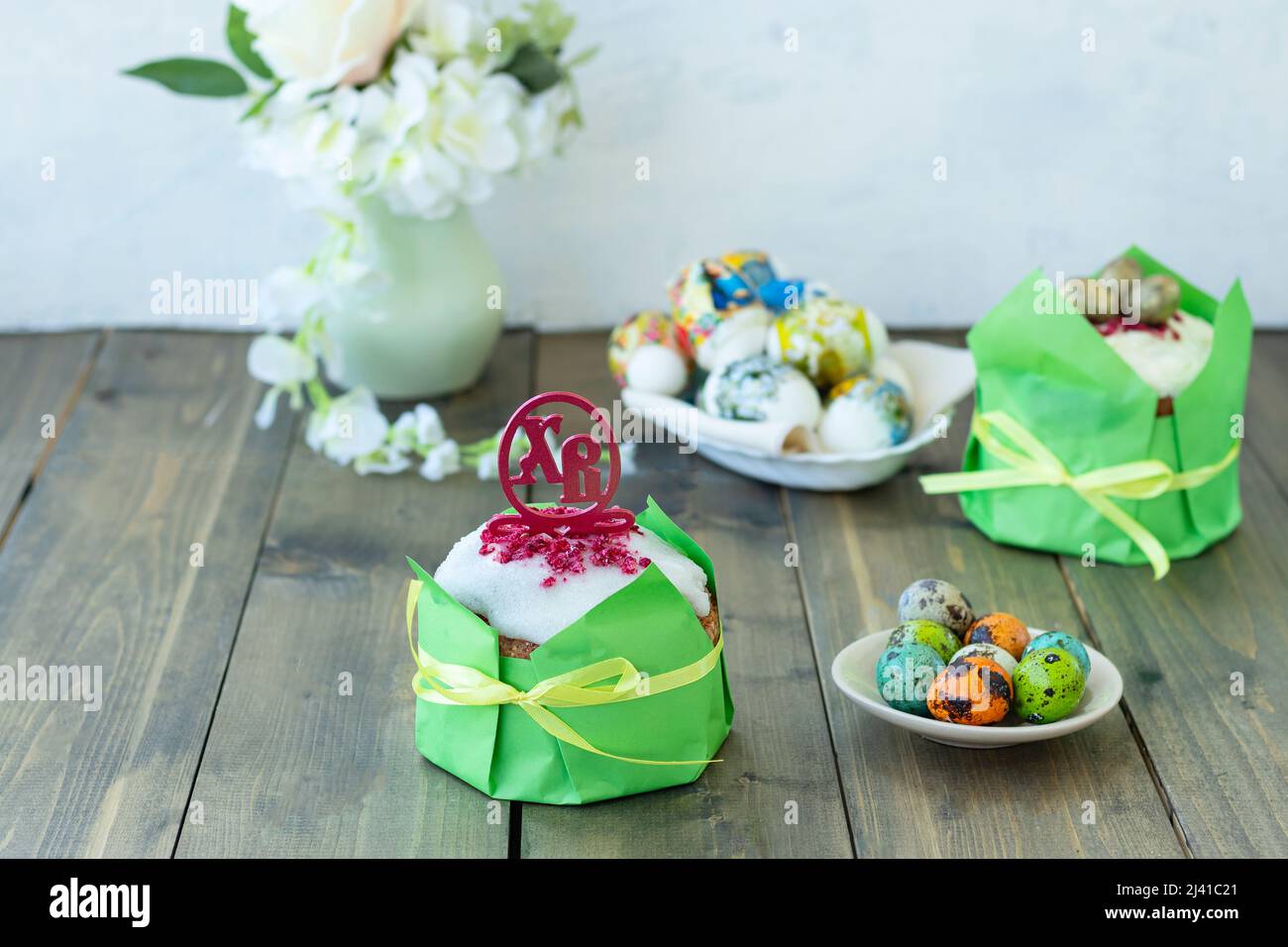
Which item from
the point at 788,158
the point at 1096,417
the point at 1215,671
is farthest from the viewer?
the point at 788,158

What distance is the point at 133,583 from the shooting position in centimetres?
126

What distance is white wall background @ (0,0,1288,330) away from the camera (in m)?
1.71

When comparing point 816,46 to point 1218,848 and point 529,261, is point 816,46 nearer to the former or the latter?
point 529,261

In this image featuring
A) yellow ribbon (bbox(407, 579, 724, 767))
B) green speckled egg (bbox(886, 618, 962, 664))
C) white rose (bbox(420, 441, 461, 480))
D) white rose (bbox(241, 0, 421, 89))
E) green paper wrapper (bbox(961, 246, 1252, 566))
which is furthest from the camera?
white rose (bbox(420, 441, 461, 480))

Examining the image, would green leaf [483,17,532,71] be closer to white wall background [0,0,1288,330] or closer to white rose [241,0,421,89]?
white rose [241,0,421,89]

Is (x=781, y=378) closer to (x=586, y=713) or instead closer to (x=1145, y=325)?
(x=1145, y=325)

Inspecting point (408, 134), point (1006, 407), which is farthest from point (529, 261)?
point (1006, 407)

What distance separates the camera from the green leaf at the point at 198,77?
4.83 ft

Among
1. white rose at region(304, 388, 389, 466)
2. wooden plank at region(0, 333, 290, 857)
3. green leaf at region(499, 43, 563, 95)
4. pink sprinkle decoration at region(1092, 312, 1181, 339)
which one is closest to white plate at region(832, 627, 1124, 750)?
pink sprinkle decoration at region(1092, 312, 1181, 339)

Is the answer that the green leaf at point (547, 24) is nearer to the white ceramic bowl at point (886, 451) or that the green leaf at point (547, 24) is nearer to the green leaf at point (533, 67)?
the green leaf at point (533, 67)

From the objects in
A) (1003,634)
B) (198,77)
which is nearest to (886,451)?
(1003,634)

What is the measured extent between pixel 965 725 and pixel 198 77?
1.04 m

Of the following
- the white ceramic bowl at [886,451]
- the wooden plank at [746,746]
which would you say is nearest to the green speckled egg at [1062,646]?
the wooden plank at [746,746]

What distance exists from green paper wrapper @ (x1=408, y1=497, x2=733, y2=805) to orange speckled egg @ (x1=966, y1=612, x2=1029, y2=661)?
202 millimetres
